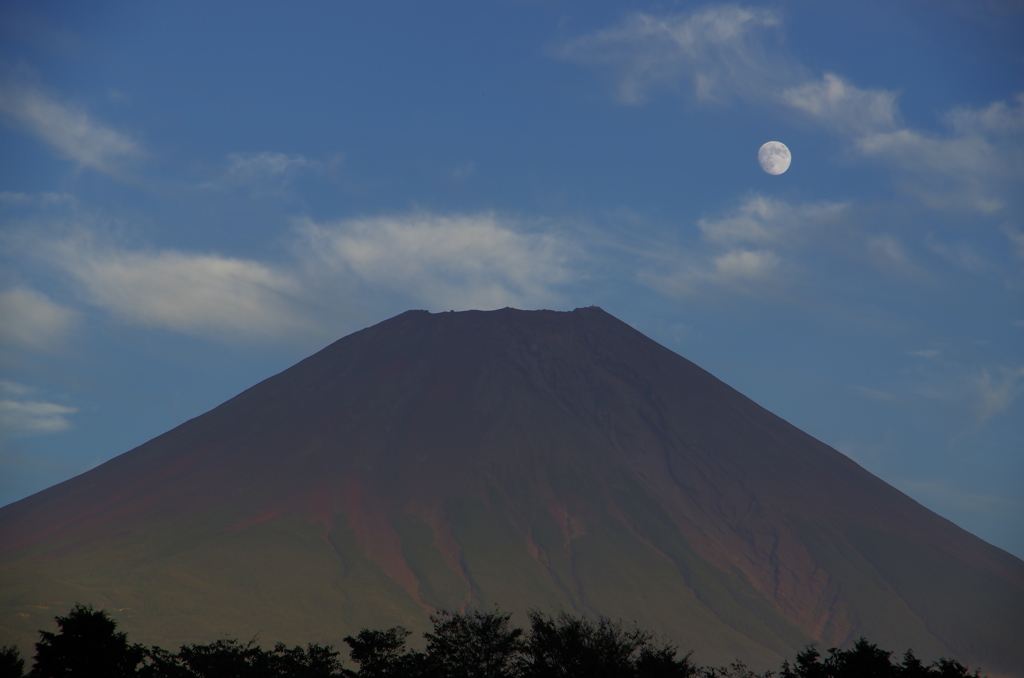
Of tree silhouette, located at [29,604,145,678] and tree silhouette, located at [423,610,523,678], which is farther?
tree silhouette, located at [423,610,523,678]

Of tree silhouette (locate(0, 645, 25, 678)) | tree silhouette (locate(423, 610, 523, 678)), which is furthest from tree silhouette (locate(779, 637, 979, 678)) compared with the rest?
Answer: tree silhouette (locate(0, 645, 25, 678))

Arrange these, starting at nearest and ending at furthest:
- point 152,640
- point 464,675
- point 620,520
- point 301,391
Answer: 1. point 464,675
2. point 152,640
3. point 620,520
4. point 301,391

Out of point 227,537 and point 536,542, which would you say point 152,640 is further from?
point 536,542

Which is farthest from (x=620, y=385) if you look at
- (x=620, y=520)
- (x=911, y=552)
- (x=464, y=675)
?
(x=464, y=675)

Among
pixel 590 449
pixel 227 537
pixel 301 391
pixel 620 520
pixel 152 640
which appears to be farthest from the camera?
pixel 301 391

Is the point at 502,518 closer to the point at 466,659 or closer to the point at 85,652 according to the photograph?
the point at 466,659

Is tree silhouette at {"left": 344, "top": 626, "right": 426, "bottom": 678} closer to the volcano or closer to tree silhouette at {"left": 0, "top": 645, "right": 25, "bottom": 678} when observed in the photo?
tree silhouette at {"left": 0, "top": 645, "right": 25, "bottom": 678}
